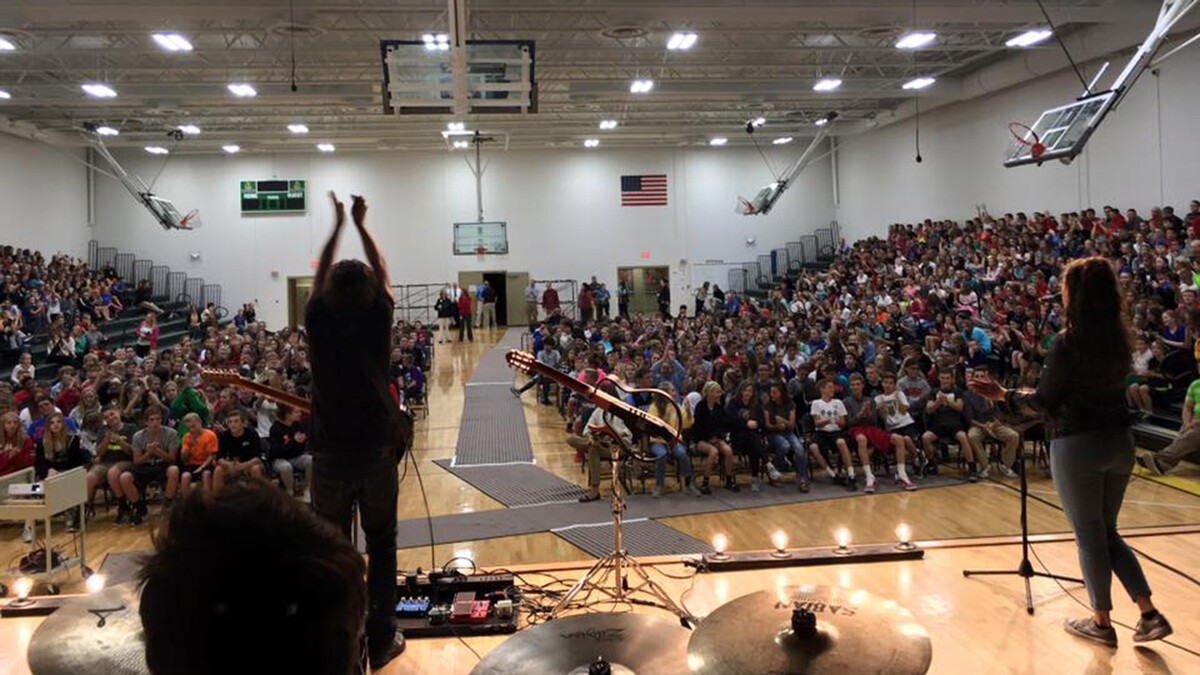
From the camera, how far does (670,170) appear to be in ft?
80.1

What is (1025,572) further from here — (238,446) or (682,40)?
(682,40)

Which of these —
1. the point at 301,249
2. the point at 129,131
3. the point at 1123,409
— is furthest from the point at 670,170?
the point at 1123,409

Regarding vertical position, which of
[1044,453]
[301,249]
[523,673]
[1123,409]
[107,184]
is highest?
[107,184]

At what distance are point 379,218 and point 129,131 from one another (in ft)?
21.9

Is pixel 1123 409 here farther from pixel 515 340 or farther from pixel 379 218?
pixel 379 218

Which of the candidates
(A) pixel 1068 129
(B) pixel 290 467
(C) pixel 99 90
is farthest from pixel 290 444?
(C) pixel 99 90

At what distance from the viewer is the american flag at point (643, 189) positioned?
79.8 feet

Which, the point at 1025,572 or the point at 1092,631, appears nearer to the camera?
the point at 1092,631

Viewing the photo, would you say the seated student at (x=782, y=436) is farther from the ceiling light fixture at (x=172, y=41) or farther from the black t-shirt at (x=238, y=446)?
the ceiling light fixture at (x=172, y=41)

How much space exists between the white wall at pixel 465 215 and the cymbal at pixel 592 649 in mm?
21908

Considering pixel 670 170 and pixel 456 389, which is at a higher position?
pixel 670 170

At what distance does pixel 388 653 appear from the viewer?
126 inches

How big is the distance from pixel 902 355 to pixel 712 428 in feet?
13.1

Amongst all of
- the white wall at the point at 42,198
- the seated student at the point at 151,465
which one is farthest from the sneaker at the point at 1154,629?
the white wall at the point at 42,198
